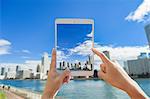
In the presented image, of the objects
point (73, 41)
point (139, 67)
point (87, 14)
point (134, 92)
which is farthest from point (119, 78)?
point (139, 67)

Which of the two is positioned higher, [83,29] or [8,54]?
[8,54]

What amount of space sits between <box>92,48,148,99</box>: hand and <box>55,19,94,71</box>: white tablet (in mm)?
208

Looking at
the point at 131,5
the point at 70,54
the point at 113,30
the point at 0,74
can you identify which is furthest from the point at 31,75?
the point at 70,54

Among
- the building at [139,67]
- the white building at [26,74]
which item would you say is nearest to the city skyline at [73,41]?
the building at [139,67]

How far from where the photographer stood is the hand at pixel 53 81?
44 centimetres

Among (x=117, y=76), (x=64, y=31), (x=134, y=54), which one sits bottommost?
(x=117, y=76)

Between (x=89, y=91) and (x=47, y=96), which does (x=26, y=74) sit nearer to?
(x=89, y=91)

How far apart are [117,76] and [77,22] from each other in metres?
0.29

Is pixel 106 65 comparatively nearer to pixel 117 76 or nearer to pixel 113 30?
pixel 117 76

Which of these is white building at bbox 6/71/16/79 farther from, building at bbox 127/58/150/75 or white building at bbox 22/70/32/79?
building at bbox 127/58/150/75

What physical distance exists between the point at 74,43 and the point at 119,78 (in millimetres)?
299

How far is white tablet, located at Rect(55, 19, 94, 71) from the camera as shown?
63cm

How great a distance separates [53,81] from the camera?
456 millimetres

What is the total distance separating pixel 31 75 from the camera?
44.0 feet
